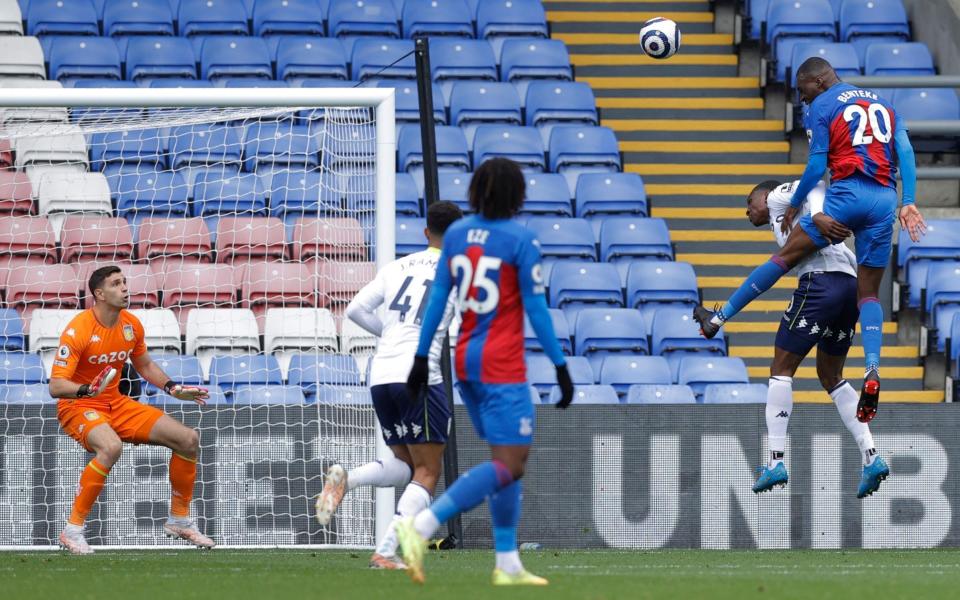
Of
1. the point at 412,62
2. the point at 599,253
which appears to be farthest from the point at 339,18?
the point at 599,253

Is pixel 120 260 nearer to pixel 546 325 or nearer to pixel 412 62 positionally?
pixel 412 62

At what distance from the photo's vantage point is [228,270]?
480 inches

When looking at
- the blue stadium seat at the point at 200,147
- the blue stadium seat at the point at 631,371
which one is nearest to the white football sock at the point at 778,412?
the blue stadium seat at the point at 631,371

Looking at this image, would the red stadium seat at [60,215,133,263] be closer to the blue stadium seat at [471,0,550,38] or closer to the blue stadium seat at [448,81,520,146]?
the blue stadium seat at [448,81,520,146]

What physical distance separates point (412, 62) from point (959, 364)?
7.03 m

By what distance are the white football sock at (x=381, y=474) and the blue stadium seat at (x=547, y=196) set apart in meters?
6.39

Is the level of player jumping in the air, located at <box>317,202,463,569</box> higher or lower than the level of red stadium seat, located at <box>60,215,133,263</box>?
lower

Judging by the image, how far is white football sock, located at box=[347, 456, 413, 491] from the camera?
8070mm

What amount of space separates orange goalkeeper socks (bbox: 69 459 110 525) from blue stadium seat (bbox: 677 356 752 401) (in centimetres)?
518

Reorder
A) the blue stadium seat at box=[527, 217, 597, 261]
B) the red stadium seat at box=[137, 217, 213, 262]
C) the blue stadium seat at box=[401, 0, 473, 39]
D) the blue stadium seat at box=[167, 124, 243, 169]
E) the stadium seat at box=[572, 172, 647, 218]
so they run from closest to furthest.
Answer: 1. the red stadium seat at box=[137, 217, 213, 262]
2. the blue stadium seat at box=[167, 124, 243, 169]
3. the blue stadium seat at box=[527, 217, 597, 261]
4. the stadium seat at box=[572, 172, 647, 218]
5. the blue stadium seat at box=[401, 0, 473, 39]

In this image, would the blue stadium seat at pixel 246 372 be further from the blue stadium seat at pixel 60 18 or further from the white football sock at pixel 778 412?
the blue stadium seat at pixel 60 18

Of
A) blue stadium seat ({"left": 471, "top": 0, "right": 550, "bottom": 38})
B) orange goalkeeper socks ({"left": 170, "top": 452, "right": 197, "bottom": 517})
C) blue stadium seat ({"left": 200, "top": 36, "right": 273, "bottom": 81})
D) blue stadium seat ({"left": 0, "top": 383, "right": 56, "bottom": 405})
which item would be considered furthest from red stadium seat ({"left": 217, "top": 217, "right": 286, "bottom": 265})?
blue stadium seat ({"left": 471, "top": 0, "right": 550, "bottom": 38})

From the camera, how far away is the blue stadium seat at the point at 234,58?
50.7ft

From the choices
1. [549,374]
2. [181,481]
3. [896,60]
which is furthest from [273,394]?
[896,60]
